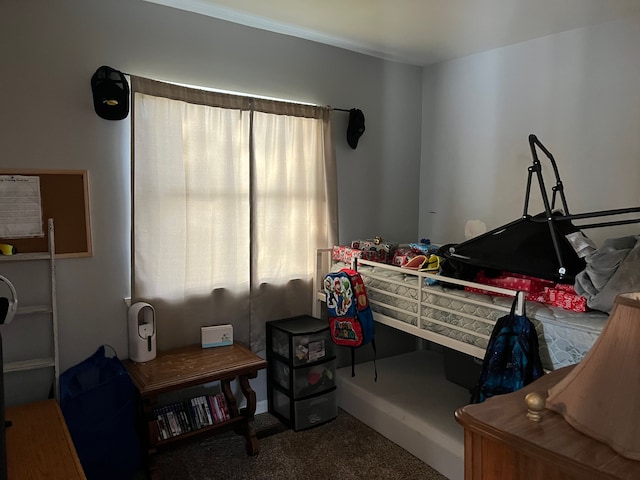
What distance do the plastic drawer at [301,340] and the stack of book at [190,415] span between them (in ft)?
1.50

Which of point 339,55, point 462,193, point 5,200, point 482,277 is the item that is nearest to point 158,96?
point 5,200

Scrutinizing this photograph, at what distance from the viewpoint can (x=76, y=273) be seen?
7.91ft

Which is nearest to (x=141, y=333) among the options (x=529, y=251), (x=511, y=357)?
(x=511, y=357)

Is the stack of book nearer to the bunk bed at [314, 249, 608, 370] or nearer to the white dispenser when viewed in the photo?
the white dispenser

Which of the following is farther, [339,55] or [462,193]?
[462,193]

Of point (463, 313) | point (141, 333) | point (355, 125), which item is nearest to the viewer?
point (463, 313)

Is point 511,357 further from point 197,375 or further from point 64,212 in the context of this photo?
point 64,212

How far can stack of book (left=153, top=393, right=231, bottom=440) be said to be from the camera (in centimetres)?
246

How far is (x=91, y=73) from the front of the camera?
2369 mm

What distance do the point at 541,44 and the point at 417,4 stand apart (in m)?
0.99

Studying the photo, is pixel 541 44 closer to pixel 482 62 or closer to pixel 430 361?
pixel 482 62

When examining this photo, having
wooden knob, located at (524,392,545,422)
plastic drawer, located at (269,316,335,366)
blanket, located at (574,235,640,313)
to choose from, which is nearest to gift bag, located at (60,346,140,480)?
plastic drawer, located at (269,316,335,366)

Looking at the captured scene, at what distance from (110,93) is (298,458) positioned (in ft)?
7.07

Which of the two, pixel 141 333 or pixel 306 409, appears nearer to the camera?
pixel 141 333
